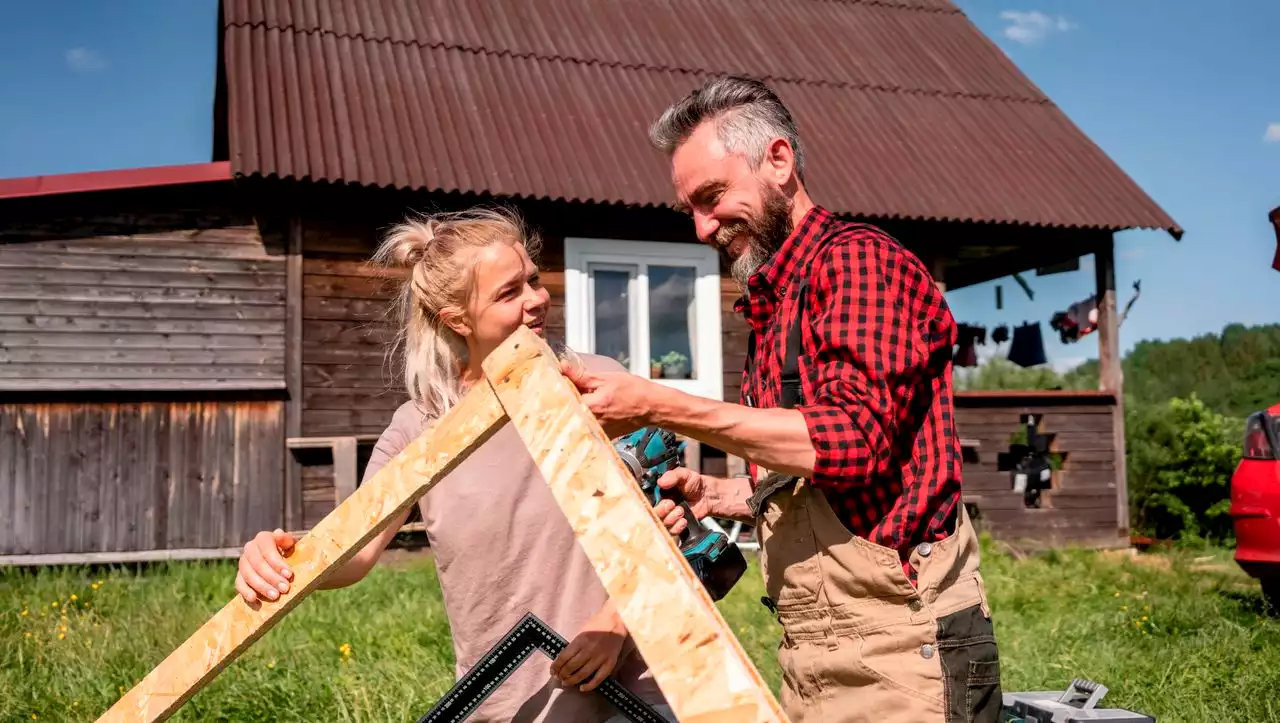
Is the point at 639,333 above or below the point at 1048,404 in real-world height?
above

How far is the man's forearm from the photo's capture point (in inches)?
69.6

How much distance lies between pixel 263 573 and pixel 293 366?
7.12 m

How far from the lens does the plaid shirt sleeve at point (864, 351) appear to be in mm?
1792

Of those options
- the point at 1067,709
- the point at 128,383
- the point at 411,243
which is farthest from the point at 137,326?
the point at 1067,709

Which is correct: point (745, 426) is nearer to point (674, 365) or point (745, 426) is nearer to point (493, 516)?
point (493, 516)

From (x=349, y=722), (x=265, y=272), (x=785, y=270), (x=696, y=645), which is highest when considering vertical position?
(x=265, y=272)

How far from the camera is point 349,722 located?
4.13 m

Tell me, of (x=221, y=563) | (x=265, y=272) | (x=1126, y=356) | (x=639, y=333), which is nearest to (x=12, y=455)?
(x=221, y=563)

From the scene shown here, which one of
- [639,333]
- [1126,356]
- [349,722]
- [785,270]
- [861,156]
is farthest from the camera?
[1126,356]

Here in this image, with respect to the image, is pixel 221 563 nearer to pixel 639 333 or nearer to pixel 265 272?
pixel 265 272

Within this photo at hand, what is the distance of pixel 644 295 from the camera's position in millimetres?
9664

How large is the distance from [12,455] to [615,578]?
818 cm

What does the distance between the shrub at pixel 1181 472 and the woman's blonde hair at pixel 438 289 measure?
1191 cm

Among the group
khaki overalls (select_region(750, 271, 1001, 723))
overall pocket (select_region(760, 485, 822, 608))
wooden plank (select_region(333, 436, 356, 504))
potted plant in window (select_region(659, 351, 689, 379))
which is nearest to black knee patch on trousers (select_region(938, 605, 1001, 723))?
khaki overalls (select_region(750, 271, 1001, 723))
